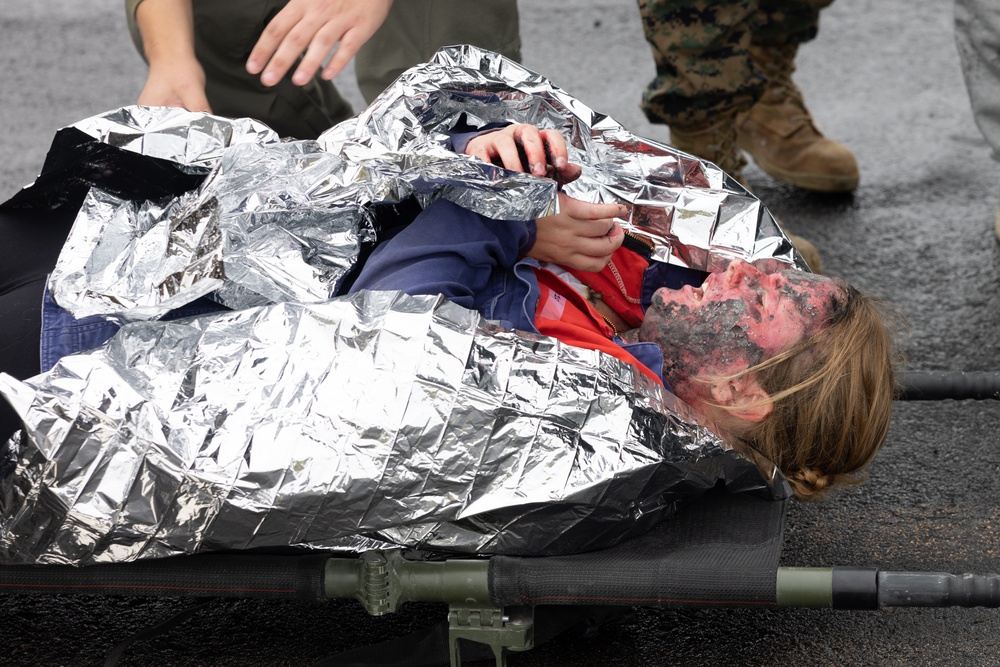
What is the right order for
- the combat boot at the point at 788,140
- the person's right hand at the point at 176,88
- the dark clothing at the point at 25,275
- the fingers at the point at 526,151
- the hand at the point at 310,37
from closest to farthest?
the dark clothing at the point at 25,275
the fingers at the point at 526,151
the hand at the point at 310,37
the person's right hand at the point at 176,88
the combat boot at the point at 788,140

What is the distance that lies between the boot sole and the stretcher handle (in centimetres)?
143

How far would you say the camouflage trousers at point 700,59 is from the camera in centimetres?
312

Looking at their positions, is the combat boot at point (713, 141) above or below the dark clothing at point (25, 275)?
below

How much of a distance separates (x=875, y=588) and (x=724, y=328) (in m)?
0.53

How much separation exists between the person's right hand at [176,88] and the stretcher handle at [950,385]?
5.09ft

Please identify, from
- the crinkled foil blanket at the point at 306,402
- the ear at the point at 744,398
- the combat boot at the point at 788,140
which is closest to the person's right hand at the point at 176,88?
the crinkled foil blanket at the point at 306,402

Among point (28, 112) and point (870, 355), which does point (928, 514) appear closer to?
point (870, 355)

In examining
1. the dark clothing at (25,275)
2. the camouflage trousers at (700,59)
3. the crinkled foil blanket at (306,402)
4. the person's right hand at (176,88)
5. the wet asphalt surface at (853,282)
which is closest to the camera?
the crinkled foil blanket at (306,402)

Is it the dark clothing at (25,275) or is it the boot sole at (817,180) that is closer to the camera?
the dark clothing at (25,275)

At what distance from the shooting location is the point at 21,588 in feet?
5.87

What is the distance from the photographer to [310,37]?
7.39 feet

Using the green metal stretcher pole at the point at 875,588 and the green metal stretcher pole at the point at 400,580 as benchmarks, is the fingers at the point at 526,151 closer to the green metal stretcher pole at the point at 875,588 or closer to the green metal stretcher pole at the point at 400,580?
the green metal stretcher pole at the point at 400,580

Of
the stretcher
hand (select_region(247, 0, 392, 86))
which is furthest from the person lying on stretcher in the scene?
hand (select_region(247, 0, 392, 86))

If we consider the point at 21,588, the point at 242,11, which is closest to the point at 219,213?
the point at 21,588
